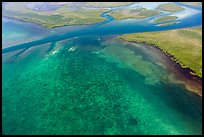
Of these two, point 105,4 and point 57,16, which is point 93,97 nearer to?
point 57,16

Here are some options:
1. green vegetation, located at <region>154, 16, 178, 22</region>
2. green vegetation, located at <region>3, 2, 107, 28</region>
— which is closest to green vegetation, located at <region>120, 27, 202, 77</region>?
green vegetation, located at <region>154, 16, 178, 22</region>

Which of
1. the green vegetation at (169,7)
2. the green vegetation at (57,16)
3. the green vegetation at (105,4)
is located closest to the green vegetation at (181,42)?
the green vegetation at (57,16)

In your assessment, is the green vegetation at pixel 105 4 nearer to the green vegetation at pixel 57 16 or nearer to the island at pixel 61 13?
the island at pixel 61 13

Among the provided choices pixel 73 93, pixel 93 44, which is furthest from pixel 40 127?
pixel 93 44

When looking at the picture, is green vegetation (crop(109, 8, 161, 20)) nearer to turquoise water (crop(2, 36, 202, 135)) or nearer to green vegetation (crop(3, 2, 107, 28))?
green vegetation (crop(3, 2, 107, 28))

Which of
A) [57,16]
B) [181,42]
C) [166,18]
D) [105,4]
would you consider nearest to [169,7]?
[166,18]

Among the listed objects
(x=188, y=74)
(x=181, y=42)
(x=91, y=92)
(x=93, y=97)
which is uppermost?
(x=181, y=42)
